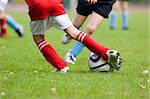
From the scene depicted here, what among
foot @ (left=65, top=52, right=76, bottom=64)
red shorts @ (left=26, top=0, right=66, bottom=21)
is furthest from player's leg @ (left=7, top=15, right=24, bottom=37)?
red shorts @ (left=26, top=0, right=66, bottom=21)

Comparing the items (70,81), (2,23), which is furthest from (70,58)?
(2,23)

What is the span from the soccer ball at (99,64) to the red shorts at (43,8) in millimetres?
825

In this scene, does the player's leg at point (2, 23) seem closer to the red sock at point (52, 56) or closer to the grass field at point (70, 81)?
the grass field at point (70, 81)

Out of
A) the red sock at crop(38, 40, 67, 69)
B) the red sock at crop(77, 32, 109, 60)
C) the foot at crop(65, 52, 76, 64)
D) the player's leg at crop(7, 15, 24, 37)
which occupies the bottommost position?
the player's leg at crop(7, 15, 24, 37)

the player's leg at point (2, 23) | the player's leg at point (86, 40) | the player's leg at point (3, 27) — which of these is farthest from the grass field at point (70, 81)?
the player's leg at point (3, 27)

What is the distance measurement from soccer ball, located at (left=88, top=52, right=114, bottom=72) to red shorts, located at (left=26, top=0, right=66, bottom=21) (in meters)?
0.82

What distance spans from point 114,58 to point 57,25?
34.5 inches

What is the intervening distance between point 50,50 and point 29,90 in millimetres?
1495

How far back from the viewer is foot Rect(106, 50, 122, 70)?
7.30 m

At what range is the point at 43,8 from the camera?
23.8ft

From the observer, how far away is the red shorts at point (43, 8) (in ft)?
23.8

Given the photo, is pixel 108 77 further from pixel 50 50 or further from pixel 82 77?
pixel 50 50

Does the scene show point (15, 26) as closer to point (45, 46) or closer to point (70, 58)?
point (70, 58)

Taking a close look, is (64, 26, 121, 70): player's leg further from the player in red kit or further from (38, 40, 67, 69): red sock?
(38, 40, 67, 69): red sock
